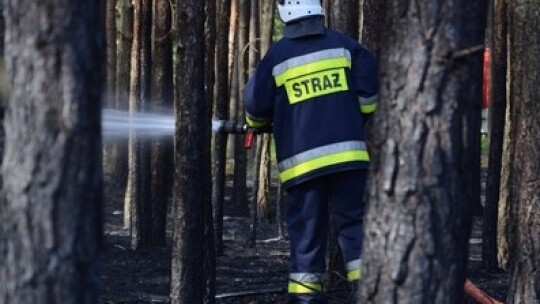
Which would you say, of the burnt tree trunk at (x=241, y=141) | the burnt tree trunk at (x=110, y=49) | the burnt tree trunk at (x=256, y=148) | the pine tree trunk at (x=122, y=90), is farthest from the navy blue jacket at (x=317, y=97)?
the pine tree trunk at (x=122, y=90)

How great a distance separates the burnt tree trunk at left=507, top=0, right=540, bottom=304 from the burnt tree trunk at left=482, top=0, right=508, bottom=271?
177 inches

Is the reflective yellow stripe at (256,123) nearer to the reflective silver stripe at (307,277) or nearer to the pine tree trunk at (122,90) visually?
the reflective silver stripe at (307,277)

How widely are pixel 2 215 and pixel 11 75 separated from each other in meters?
0.49

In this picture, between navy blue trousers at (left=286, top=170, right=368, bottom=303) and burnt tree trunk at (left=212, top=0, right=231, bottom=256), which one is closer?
navy blue trousers at (left=286, top=170, right=368, bottom=303)

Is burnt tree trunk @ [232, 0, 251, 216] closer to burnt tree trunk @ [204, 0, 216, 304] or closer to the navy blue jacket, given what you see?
burnt tree trunk @ [204, 0, 216, 304]

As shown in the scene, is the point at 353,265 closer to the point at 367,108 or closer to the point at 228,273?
the point at 367,108

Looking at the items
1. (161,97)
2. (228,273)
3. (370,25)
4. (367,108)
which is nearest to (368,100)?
(367,108)

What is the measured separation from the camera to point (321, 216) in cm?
771

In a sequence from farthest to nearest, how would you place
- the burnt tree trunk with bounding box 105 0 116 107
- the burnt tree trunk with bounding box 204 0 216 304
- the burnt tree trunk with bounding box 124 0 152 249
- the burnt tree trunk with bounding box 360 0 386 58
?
the burnt tree trunk with bounding box 105 0 116 107, the burnt tree trunk with bounding box 124 0 152 249, the burnt tree trunk with bounding box 360 0 386 58, the burnt tree trunk with bounding box 204 0 216 304

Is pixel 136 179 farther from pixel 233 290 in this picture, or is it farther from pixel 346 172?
pixel 346 172

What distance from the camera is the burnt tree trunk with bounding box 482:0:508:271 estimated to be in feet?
41.5

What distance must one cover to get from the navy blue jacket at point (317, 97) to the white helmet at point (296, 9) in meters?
0.11

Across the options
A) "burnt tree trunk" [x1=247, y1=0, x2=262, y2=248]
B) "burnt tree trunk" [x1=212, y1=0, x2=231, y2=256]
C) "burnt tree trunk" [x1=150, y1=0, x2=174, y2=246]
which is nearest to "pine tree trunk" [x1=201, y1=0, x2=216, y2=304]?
"burnt tree trunk" [x1=212, y1=0, x2=231, y2=256]

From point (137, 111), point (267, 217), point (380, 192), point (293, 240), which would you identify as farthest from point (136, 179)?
point (380, 192)
